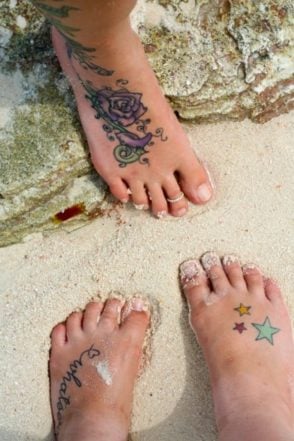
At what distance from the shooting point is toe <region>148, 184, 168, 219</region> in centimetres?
186

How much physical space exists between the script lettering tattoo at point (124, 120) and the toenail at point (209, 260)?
357 mm

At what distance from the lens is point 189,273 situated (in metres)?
1.90

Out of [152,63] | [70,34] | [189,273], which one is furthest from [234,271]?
[70,34]

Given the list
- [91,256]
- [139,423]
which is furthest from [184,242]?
[139,423]

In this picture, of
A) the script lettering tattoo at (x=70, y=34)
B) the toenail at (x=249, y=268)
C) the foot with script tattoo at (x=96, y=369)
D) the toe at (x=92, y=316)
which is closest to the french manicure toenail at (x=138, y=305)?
the foot with script tattoo at (x=96, y=369)

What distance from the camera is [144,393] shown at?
1.90 metres

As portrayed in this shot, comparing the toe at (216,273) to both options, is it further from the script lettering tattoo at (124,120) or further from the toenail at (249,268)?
the script lettering tattoo at (124,120)

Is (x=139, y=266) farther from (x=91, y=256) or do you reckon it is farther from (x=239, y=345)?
(x=239, y=345)

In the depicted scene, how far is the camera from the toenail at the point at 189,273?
190 cm

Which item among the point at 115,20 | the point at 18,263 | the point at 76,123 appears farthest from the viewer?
the point at 18,263

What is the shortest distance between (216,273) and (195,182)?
0.30 m

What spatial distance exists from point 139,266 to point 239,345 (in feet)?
1.31

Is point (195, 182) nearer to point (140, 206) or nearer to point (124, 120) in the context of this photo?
point (140, 206)

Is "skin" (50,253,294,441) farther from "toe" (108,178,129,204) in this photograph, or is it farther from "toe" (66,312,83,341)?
"toe" (108,178,129,204)
